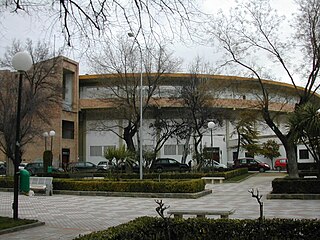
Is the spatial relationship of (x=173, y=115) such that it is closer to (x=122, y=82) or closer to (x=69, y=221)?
(x=122, y=82)

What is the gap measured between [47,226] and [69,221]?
1009 millimetres

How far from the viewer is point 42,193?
840 inches

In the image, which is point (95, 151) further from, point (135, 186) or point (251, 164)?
point (135, 186)

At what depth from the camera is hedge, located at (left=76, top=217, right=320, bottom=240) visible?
7223mm

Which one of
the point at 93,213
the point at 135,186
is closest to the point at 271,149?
the point at 135,186

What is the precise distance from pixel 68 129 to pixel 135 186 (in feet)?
113

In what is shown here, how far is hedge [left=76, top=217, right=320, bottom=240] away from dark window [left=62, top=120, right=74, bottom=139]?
152 feet

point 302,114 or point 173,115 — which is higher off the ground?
point 173,115

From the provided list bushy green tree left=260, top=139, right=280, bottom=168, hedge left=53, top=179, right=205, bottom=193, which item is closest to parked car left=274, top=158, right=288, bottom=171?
bushy green tree left=260, top=139, right=280, bottom=168

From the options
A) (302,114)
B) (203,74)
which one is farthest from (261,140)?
(302,114)

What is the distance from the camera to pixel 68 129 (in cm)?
5319

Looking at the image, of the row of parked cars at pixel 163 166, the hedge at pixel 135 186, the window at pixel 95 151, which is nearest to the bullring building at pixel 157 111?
the window at pixel 95 151

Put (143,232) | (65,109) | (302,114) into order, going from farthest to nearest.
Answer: (65,109) → (302,114) → (143,232)

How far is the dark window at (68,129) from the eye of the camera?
5278 cm
